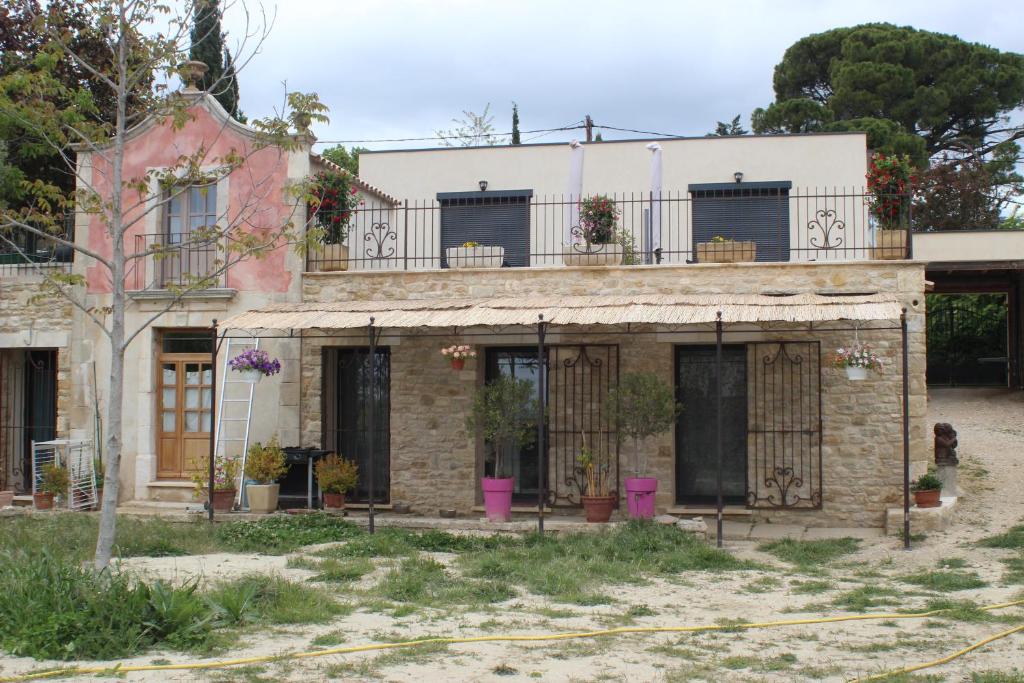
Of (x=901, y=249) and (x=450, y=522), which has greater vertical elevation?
(x=901, y=249)

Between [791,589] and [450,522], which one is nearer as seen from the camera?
[791,589]

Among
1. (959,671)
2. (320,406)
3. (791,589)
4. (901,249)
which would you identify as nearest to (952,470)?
(901,249)

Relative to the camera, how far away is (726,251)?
1154 centimetres

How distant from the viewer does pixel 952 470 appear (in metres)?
11.1

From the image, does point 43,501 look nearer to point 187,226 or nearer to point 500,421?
point 187,226

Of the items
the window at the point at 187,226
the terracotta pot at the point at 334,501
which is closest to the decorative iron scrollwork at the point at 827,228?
the terracotta pot at the point at 334,501

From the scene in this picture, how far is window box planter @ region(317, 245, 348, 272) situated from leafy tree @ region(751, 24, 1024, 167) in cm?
1731

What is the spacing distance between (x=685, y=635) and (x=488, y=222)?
9923 mm

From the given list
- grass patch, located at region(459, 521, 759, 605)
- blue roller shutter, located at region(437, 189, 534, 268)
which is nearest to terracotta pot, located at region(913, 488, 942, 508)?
grass patch, located at region(459, 521, 759, 605)

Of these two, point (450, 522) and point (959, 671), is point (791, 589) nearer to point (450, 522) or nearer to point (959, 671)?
point (959, 671)

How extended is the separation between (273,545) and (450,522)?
1890mm

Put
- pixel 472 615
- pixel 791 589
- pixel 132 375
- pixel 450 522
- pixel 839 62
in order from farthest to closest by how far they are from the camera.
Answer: pixel 839 62 < pixel 132 375 < pixel 450 522 < pixel 791 589 < pixel 472 615

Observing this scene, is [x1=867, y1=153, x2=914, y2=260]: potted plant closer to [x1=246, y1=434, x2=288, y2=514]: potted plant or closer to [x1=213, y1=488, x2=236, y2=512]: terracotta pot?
[x1=246, y1=434, x2=288, y2=514]: potted plant

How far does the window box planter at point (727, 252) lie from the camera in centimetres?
1153
